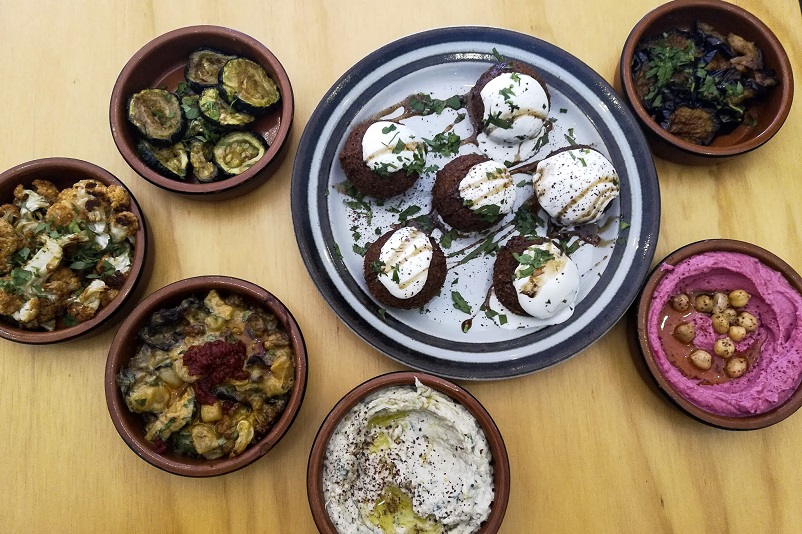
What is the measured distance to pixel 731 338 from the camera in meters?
2.02

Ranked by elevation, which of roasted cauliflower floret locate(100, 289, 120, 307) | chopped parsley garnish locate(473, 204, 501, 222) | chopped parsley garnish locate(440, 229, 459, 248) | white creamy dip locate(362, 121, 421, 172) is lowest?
roasted cauliflower floret locate(100, 289, 120, 307)

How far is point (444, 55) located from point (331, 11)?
505mm

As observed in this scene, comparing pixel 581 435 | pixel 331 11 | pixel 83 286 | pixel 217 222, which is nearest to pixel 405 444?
pixel 581 435

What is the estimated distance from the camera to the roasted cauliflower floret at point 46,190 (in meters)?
1.91

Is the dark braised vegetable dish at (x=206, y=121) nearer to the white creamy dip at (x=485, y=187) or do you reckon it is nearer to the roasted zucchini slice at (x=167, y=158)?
the roasted zucchini slice at (x=167, y=158)

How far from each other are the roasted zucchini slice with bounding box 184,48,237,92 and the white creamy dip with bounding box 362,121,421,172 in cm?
62

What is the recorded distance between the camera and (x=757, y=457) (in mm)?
2057

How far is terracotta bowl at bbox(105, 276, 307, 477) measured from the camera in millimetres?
1754

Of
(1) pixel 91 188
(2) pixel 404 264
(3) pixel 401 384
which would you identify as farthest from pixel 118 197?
(3) pixel 401 384

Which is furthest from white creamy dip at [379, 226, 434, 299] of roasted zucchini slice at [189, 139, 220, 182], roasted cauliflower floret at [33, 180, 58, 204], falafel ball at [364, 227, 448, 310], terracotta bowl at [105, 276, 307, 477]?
roasted cauliflower floret at [33, 180, 58, 204]

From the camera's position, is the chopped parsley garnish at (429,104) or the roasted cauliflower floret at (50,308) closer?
the roasted cauliflower floret at (50,308)

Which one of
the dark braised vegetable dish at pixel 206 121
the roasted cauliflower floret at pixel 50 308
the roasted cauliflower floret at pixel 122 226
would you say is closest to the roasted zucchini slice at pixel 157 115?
the dark braised vegetable dish at pixel 206 121

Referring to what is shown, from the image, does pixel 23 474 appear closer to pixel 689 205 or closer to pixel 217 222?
pixel 217 222

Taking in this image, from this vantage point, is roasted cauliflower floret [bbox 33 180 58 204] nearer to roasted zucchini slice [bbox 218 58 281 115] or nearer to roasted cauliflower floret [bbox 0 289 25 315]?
roasted cauliflower floret [bbox 0 289 25 315]
